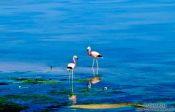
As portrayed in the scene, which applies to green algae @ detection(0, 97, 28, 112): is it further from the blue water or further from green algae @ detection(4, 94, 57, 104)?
green algae @ detection(4, 94, 57, 104)

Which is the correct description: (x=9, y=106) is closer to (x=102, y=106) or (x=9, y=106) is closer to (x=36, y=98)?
(x=36, y=98)

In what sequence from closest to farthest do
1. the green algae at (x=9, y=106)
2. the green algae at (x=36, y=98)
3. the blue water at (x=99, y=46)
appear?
the green algae at (x=9, y=106) → the green algae at (x=36, y=98) → the blue water at (x=99, y=46)

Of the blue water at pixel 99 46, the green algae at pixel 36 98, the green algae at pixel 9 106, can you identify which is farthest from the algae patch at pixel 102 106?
the green algae at pixel 9 106

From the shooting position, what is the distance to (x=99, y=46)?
102ft

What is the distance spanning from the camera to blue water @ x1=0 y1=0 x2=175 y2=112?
69.1ft

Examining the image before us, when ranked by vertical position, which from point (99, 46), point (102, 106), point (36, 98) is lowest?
point (102, 106)

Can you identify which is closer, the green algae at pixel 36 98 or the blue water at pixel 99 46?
the green algae at pixel 36 98

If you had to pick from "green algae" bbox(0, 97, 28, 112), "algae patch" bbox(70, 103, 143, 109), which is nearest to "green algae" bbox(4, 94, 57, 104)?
"green algae" bbox(0, 97, 28, 112)

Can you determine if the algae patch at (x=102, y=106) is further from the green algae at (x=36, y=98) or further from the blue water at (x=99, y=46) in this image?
the green algae at (x=36, y=98)

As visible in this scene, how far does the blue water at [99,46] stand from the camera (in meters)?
21.0

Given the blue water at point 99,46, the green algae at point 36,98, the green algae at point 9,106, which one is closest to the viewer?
the green algae at point 9,106

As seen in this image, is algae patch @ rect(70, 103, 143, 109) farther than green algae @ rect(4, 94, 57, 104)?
No

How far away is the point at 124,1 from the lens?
55656 millimetres

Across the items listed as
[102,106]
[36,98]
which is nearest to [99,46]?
[36,98]
